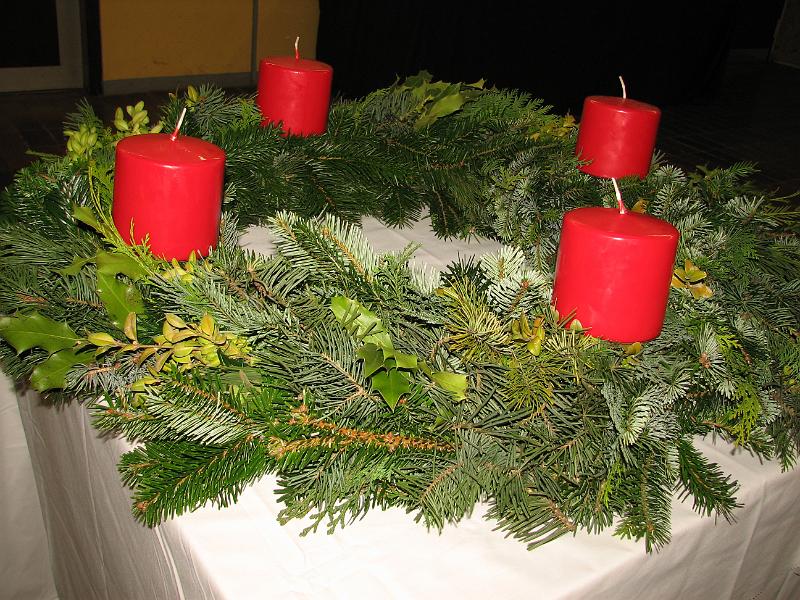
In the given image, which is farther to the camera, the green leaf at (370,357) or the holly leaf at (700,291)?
the holly leaf at (700,291)

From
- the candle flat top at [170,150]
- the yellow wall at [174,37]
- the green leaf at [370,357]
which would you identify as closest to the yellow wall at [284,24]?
the yellow wall at [174,37]

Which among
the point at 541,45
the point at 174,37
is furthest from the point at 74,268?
the point at 541,45

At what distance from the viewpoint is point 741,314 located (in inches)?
29.9

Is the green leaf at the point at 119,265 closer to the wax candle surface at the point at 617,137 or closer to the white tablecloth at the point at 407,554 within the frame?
the white tablecloth at the point at 407,554

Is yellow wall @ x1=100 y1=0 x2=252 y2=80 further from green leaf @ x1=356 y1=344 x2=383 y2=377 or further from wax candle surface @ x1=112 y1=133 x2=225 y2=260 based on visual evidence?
green leaf @ x1=356 y1=344 x2=383 y2=377

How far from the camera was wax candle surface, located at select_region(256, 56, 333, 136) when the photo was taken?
3.49 feet

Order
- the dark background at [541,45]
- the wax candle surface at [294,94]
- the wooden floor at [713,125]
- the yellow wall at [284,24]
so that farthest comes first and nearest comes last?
the yellow wall at [284,24], the dark background at [541,45], the wooden floor at [713,125], the wax candle surface at [294,94]

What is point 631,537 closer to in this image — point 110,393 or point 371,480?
point 371,480

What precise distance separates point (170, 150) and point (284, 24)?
4.29 m

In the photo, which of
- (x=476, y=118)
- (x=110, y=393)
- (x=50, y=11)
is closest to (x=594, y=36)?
(x=50, y=11)

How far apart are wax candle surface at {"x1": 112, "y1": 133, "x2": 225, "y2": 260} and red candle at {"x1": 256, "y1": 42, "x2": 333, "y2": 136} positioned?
15.4 inches

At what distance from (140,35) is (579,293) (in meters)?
4.14

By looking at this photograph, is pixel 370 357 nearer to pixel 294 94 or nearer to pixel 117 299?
pixel 117 299

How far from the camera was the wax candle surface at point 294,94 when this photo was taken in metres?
1.06
